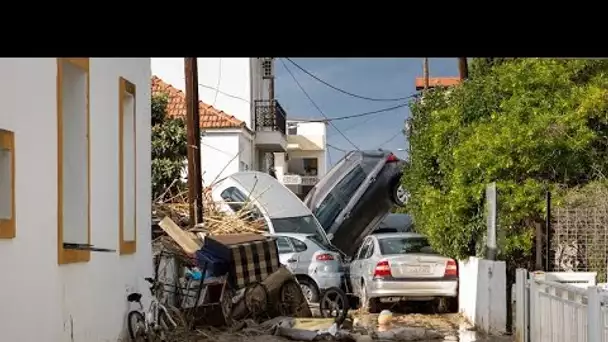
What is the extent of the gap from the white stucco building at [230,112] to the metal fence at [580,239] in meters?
14.1

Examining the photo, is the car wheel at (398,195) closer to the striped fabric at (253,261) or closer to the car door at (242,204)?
the car door at (242,204)

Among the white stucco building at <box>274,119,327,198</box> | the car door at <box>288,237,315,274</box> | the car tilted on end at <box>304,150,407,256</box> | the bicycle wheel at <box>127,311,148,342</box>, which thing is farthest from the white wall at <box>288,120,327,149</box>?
the bicycle wheel at <box>127,311,148,342</box>

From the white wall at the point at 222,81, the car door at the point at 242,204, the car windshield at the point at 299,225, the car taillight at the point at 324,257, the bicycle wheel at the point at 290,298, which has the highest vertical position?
the white wall at the point at 222,81

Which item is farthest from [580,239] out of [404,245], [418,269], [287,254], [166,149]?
[166,149]

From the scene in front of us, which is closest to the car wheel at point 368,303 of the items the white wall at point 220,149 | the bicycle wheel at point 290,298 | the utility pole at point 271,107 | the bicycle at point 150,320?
the bicycle wheel at point 290,298

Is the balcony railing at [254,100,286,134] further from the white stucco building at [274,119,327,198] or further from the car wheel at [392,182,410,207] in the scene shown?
the white stucco building at [274,119,327,198]

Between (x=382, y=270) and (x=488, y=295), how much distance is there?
3135 mm

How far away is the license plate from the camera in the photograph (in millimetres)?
15922

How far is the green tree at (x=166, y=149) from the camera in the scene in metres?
21.5

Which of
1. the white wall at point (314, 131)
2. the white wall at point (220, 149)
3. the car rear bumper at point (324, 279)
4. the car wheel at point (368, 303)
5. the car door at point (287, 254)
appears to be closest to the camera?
the car wheel at point (368, 303)

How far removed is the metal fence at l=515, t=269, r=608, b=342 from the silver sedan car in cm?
434

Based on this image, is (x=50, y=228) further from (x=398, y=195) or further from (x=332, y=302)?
(x=398, y=195)

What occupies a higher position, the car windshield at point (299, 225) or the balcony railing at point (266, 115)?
the balcony railing at point (266, 115)
